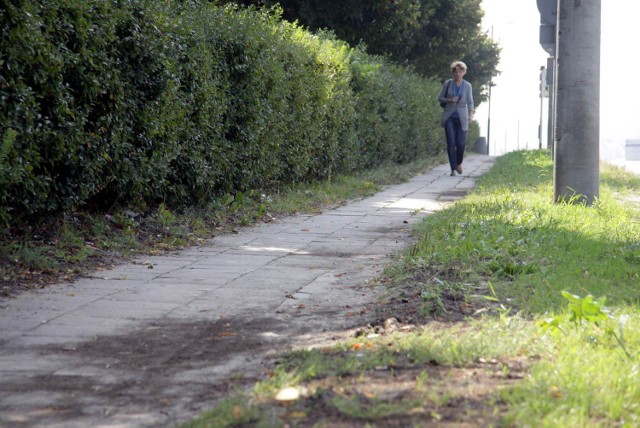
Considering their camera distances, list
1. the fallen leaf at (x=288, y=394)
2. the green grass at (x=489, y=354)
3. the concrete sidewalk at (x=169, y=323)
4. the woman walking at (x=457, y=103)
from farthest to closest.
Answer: the woman walking at (x=457, y=103), the concrete sidewalk at (x=169, y=323), the fallen leaf at (x=288, y=394), the green grass at (x=489, y=354)

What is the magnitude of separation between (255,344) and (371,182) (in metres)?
11.3

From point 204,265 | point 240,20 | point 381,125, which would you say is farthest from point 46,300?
point 381,125

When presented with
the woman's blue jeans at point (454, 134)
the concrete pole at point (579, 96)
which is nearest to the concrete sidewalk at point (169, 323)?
the concrete pole at point (579, 96)

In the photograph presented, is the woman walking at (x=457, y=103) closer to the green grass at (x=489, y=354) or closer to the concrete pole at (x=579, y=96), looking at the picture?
the concrete pole at (x=579, y=96)

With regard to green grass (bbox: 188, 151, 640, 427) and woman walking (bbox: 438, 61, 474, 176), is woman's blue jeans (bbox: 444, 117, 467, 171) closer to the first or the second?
woman walking (bbox: 438, 61, 474, 176)

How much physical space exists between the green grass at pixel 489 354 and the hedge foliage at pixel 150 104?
2.63m

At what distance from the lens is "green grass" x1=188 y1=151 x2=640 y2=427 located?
3.31 m

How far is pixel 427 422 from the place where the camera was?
3229mm

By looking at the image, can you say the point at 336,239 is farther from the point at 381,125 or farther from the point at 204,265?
the point at 381,125

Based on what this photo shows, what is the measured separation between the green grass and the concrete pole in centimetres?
333

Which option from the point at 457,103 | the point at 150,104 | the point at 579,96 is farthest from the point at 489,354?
the point at 457,103

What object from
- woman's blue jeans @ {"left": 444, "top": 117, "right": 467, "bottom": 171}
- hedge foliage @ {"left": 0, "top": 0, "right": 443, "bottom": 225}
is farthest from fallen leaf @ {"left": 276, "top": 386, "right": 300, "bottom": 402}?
woman's blue jeans @ {"left": 444, "top": 117, "right": 467, "bottom": 171}

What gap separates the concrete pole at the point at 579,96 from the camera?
1012cm

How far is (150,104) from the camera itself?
830 cm
